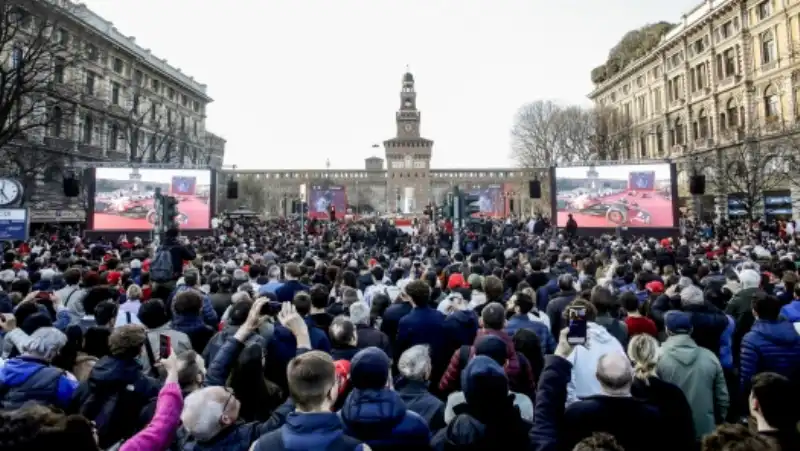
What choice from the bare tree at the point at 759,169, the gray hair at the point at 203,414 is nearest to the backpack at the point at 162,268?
the gray hair at the point at 203,414

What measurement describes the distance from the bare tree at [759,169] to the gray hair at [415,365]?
31230mm

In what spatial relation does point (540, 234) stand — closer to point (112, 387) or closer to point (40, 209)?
point (112, 387)

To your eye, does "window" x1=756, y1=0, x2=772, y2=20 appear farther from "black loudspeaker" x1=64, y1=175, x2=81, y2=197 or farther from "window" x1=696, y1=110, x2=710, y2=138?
"black loudspeaker" x1=64, y1=175, x2=81, y2=197

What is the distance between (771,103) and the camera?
3781cm

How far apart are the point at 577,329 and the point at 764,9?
154 ft

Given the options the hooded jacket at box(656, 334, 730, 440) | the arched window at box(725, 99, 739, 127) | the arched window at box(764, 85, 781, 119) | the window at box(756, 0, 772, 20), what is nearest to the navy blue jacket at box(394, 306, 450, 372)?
the hooded jacket at box(656, 334, 730, 440)

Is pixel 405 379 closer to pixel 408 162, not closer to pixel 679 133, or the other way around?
pixel 679 133

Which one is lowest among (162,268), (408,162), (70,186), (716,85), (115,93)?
(162,268)

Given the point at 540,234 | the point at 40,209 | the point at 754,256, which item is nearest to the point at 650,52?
the point at 540,234

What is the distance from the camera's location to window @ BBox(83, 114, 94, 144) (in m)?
44.2

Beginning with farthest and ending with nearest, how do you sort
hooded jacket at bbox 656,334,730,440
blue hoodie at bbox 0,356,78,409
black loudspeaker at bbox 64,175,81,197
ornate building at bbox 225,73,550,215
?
ornate building at bbox 225,73,550,215, black loudspeaker at bbox 64,175,81,197, hooded jacket at bbox 656,334,730,440, blue hoodie at bbox 0,356,78,409

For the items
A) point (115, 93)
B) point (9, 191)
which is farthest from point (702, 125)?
point (115, 93)

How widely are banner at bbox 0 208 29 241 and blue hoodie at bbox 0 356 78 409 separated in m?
11.2

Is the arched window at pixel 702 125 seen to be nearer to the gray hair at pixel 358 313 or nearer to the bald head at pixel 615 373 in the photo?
the gray hair at pixel 358 313
